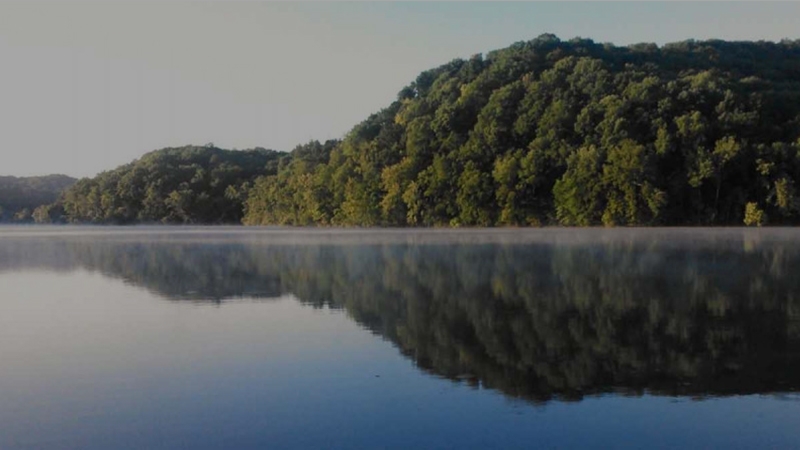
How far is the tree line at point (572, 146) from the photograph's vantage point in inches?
2101

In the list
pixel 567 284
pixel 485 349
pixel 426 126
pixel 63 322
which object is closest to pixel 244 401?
pixel 485 349

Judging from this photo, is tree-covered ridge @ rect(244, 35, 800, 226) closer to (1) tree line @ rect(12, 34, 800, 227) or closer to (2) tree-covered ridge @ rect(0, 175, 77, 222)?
(1) tree line @ rect(12, 34, 800, 227)

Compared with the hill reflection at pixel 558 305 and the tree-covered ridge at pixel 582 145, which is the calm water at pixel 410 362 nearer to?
the hill reflection at pixel 558 305

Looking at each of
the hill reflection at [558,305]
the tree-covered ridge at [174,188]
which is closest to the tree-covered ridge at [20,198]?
the tree-covered ridge at [174,188]

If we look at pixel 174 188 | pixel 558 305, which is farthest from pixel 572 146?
pixel 174 188

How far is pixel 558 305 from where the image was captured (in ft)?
46.9

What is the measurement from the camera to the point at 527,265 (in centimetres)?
2305

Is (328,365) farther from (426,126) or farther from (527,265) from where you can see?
(426,126)

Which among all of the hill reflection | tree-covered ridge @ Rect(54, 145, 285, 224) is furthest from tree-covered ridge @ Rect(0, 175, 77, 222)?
the hill reflection

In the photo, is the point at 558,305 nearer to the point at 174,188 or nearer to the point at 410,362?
the point at 410,362

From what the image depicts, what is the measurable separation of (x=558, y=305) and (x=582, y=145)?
152 feet

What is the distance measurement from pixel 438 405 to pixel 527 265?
15.6 meters

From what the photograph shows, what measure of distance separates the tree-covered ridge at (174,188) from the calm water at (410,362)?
80.6 m

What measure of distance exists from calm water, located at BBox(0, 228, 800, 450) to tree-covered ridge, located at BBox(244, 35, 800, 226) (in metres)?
34.8
